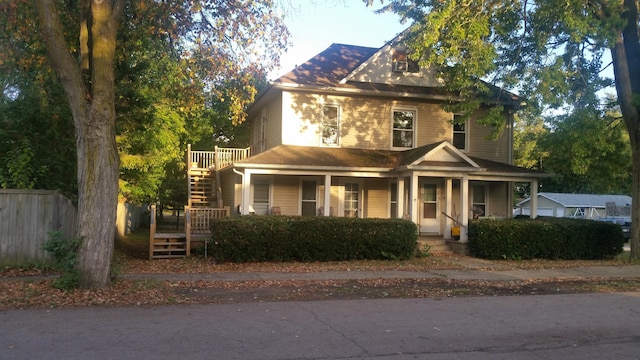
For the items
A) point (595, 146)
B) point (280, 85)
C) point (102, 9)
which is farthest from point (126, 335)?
point (595, 146)

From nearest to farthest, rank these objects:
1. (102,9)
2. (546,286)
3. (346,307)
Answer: (346,307), (102,9), (546,286)

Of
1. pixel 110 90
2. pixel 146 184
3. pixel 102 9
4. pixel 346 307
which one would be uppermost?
pixel 102 9

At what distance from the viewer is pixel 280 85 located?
18.0 m

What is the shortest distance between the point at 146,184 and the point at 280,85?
24.3 feet

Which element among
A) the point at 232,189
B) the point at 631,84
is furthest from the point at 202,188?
the point at 631,84

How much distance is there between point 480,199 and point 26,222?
51.5ft

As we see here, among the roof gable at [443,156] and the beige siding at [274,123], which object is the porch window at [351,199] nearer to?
the roof gable at [443,156]

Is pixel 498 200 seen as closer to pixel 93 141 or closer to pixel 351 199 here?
pixel 351 199

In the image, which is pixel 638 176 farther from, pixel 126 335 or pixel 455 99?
pixel 126 335

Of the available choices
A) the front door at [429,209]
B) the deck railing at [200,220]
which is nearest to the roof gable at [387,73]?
the front door at [429,209]

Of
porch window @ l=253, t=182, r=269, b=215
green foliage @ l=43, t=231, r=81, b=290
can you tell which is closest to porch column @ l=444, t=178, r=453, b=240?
porch window @ l=253, t=182, r=269, b=215

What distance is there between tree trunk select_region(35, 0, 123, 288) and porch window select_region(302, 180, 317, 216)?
33.7 ft

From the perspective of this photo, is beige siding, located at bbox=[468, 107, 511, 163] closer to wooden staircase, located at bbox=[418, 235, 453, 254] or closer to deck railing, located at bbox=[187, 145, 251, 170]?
wooden staircase, located at bbox=[418, 235, 453, 254]

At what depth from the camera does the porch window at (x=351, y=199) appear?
19594mm
